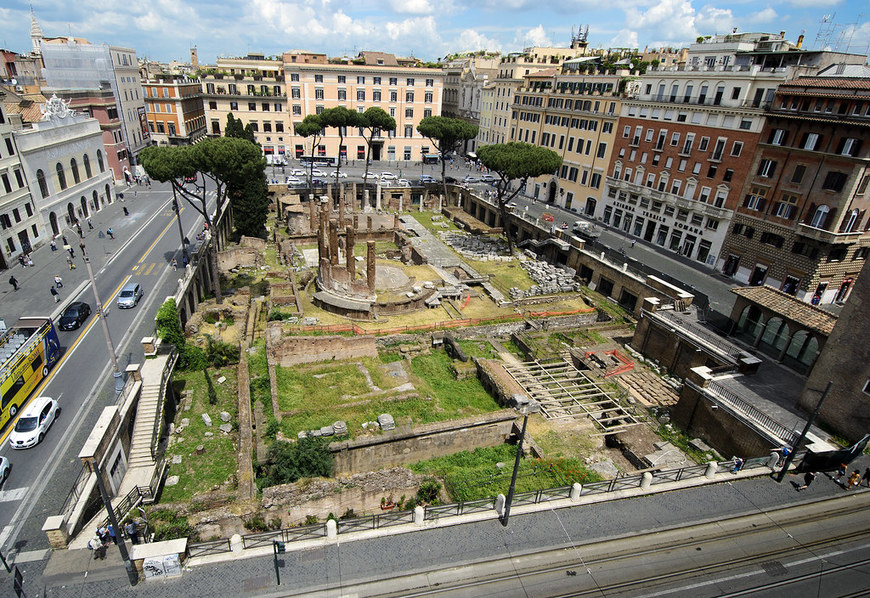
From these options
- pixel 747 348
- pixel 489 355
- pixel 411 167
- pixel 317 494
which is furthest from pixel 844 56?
pixel 411 167

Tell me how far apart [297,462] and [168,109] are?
81331mm

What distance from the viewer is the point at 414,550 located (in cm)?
1589

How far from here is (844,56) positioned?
3859 cm

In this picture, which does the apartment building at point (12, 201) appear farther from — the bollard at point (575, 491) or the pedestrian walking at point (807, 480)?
the pedestrian walking at point (807, 480)

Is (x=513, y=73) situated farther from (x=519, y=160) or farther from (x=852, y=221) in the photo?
(x=852, y=221)

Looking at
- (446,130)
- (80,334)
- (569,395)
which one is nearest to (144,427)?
(80,334)

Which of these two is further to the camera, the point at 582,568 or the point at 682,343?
the point at 682,343

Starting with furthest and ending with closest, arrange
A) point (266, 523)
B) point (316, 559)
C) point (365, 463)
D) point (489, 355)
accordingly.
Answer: point (489, 355)
point (365, 463)
point (266, 523)
point (316, 559)

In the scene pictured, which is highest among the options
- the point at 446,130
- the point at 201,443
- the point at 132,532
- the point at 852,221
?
the point at 446,130

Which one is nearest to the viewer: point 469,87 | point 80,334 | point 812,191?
point 80,334

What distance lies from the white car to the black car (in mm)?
9408

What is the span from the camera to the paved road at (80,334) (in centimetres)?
1862

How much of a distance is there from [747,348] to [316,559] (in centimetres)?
2760

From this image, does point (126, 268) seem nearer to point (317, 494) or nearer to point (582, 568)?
point (317, 494)
